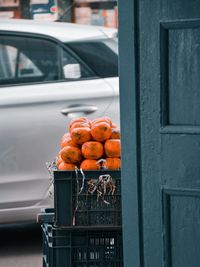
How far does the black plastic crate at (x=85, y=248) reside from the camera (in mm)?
4293

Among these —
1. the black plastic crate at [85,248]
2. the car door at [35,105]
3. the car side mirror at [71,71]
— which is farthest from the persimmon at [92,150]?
the car side mirror at [71,71]

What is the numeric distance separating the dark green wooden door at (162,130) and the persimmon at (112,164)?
0.51 metres

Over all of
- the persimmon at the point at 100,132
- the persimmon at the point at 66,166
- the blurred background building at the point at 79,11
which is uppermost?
the persimmon at the point at 100,132

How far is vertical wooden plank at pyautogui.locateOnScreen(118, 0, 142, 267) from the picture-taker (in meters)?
3.97

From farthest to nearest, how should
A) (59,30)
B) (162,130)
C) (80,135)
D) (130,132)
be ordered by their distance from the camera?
(59,30) < (80,135) < (130,132) < (162,130)

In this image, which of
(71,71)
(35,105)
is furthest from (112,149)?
(71,71)

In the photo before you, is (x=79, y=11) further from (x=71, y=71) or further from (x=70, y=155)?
(x=70, y=155)

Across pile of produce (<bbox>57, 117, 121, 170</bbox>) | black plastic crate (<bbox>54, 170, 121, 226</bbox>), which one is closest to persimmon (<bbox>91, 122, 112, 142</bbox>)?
pile of produce (<bbox>57, 117, 121, 170</bbox>)

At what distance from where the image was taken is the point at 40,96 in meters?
7.39

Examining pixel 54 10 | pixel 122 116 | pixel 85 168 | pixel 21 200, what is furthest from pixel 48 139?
pixel 54 10

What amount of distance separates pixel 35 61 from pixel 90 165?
3.21 metres

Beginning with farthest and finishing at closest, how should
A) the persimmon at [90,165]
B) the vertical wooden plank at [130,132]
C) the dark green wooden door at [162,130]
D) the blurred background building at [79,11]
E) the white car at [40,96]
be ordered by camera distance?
the blurred background building at [79,11] < the white car at [40,96] < the persimmon at [90,165] < the vertical wooden plank at [130,132] < the dark green wooden door at [162,130]

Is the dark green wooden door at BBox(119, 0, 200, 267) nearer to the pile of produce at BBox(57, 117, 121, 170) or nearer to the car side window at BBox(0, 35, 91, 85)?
the pile of produce at BBox(57, 117, 121, 170)

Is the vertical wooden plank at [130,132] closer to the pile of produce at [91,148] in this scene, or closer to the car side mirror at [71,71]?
the pile of produce at [91,148]
